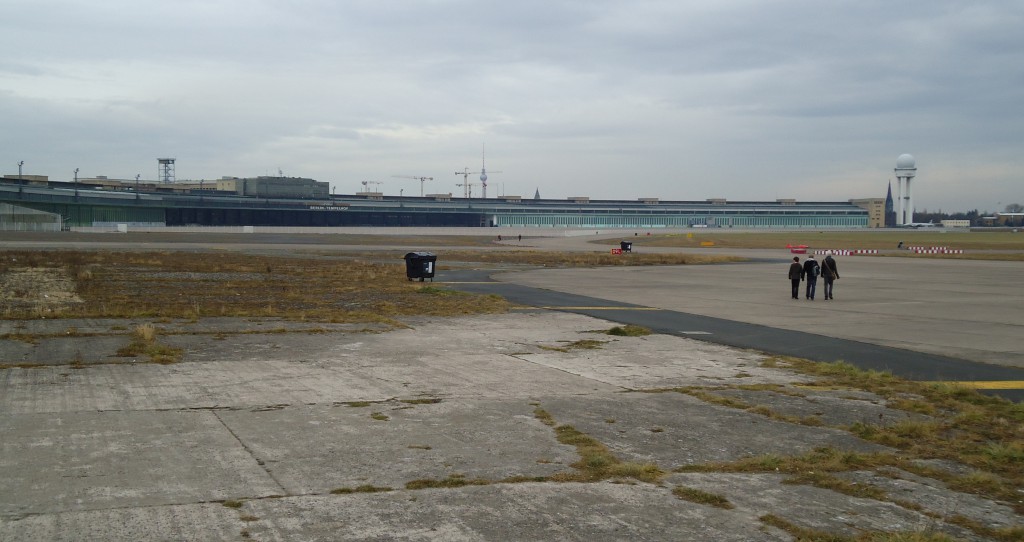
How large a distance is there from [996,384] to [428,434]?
33.1 feet

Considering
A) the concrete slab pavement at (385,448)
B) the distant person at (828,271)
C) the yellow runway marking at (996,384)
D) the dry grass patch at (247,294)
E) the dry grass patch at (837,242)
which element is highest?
the distant person at (828,271)

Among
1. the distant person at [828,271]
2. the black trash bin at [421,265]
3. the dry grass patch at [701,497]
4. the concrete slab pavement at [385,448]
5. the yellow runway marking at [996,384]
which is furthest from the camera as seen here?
the black trash bin at [421,265]

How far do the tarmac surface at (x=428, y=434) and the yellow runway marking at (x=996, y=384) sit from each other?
→ 1.72ft

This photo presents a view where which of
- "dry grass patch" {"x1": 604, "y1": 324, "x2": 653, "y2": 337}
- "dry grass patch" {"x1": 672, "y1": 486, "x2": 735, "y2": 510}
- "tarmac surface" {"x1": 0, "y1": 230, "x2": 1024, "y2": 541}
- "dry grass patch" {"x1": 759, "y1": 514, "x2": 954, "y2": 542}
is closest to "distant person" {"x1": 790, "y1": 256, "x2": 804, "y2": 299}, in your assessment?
"tarmac surface" {"x1": 0, "y1": 230, "x2": 1024, "y2": 541}

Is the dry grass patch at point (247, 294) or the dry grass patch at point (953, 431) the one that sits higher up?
the dry grass patch at point (953, 431)

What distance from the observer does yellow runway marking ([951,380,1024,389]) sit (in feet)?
45.8

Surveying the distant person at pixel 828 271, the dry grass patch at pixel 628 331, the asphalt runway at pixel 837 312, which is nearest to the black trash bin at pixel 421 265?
the asphalt runway at pixel 837 312

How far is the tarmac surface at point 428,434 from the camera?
694 centimetres

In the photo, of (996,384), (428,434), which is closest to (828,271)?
(996,384)

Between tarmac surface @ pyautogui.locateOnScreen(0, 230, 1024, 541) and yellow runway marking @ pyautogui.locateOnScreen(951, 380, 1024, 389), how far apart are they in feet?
1.72

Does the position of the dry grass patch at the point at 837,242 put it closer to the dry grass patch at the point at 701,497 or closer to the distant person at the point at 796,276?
the distant person at the point at 796,276

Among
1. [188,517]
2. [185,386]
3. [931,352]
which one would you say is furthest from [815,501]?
[931,352]

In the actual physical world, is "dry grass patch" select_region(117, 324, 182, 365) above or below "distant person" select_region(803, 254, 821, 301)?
below

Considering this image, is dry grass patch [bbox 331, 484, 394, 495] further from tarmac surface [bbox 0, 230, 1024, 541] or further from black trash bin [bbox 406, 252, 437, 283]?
black trash bin [bbox 406, 252, 437, 283]
